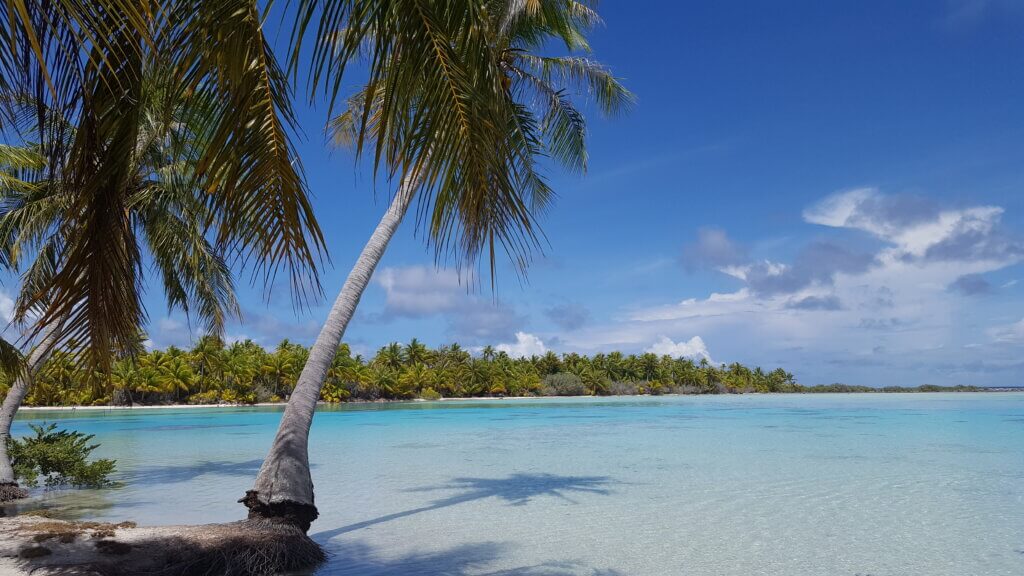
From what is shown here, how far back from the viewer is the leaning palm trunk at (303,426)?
5.75 metres

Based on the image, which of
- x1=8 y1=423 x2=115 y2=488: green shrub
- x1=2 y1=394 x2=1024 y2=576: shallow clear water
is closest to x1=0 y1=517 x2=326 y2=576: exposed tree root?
x1=2 y1=394 x2=1024 y2=576: shallow clear water

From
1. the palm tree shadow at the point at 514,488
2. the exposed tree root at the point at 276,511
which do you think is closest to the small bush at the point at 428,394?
the palm tree shadow at the point at 514,488

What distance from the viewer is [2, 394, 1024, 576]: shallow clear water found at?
21.3 ft

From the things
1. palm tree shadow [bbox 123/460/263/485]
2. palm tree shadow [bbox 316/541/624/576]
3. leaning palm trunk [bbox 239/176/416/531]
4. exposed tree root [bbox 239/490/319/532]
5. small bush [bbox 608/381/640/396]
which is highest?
small bush [bbox 608/381/640/396]

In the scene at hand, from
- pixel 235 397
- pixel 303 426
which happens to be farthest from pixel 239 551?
pixel 235 397

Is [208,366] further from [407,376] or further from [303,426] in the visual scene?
[303,426]

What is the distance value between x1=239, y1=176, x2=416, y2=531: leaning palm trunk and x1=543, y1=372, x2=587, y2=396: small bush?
2347 inches

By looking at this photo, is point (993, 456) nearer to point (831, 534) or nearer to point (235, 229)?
point (831, 534)

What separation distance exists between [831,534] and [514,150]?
23.4 ft

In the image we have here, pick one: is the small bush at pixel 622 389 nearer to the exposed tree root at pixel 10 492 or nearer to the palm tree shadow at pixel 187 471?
the palm tree shadow at pixel 187 471

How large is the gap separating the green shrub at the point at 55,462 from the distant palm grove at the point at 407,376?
42.7 ft

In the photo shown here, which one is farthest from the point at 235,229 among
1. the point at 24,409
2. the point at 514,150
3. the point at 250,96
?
the point at 24,409

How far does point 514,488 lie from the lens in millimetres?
10602

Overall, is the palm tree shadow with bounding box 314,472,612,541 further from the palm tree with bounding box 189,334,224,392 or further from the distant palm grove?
the palm tree with bounding box 189,334,224,392
